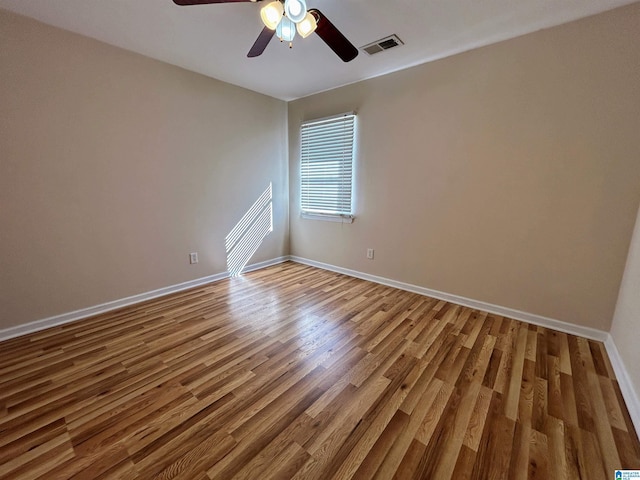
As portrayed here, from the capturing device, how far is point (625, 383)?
160 centimetres

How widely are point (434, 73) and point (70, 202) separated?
3616 millimetres

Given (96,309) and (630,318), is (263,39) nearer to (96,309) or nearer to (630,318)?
(96,309)

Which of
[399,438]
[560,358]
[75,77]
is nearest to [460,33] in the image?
[560,358]

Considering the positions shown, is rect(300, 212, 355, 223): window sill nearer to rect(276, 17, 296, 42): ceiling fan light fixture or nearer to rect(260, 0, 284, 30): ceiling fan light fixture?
rect(276, 17, 296, 42): ceiling fan light fixture

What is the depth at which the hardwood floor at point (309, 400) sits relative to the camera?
3.89 ft

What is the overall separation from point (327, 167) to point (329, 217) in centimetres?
69

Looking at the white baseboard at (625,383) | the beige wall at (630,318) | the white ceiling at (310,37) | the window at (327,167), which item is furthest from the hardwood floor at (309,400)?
the white ceiling at (310,37)

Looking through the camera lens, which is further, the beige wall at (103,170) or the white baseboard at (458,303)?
the beige wall at (103,170)

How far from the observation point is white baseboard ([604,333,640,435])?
1.39m

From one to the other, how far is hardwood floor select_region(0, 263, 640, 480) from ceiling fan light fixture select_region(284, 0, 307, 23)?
7.18 feet

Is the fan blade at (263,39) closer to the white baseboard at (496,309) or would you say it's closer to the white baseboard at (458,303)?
the white baseboard at (458,303)

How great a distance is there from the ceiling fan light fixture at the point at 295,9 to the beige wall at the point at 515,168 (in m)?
1.30

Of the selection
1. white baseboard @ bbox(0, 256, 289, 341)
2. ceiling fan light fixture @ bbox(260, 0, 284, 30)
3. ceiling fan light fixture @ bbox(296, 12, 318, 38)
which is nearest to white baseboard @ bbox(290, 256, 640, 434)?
white baseboard @ bbox(0, 256, 289, 341)

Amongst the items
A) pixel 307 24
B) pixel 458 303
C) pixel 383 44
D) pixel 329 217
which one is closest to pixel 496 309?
pixel 458 303
